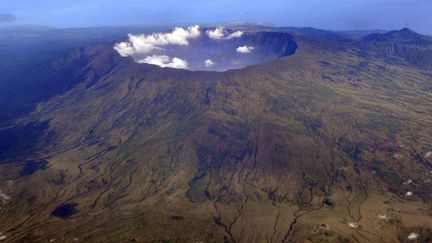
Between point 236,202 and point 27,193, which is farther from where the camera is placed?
point 27,193

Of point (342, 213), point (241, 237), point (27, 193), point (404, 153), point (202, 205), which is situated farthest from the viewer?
point (404, 153)

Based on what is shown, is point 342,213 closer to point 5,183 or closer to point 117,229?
point 117,229

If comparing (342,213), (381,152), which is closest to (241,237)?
(342,213)

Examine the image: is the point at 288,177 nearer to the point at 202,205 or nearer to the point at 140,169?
the point at 202,205

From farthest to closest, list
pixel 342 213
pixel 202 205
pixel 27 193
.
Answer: pixel 27 193 < pixel 202 205 < pixel 342 213

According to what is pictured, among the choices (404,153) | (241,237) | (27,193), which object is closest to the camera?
(241,237)

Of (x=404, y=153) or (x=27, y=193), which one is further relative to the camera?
(x=404, y=153)

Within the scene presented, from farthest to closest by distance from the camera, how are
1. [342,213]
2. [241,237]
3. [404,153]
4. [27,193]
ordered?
[404,153]
[27,193]
[342,213]
[241,237]

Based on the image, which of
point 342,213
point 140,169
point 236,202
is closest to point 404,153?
point 342,213
